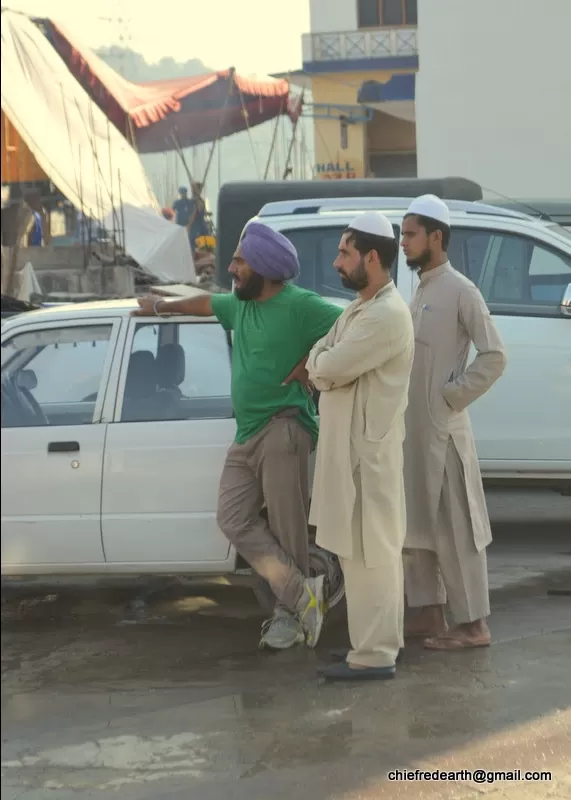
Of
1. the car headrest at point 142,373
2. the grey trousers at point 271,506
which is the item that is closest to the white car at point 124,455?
the car headrest at point 142,373

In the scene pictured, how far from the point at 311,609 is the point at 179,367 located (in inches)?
48.3

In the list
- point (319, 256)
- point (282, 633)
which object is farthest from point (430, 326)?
point (319, 256)

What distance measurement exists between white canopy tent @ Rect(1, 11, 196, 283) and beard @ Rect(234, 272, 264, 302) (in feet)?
31.0

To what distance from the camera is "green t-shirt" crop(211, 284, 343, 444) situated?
4914mm

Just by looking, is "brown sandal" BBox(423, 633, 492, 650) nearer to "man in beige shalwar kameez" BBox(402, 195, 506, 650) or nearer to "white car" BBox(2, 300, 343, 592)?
"man in beige shalwar kameez" BBox(402, 195, 506, 650)

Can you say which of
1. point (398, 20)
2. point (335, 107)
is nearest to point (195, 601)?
point (398, 20)

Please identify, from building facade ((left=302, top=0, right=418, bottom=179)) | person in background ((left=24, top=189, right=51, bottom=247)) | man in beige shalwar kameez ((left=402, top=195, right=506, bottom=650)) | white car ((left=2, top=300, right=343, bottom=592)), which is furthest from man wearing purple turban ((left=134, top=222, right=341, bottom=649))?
building facade ((left=302, top=0, right=418, bottom=179))

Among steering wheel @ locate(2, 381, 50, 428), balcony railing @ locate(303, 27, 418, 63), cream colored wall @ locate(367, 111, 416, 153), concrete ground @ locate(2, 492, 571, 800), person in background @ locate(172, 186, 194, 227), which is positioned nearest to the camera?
concrete ground @ locate(2, 492, 571, 800)

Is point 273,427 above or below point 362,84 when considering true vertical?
below

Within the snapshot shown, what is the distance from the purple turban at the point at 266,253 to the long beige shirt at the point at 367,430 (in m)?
0.43

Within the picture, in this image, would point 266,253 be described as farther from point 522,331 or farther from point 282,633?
point 522,331

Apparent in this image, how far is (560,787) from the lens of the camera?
12.0 ft

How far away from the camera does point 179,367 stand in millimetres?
5461

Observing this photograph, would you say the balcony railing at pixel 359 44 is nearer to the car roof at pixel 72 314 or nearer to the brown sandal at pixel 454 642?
the car roof at pixel 72 314
